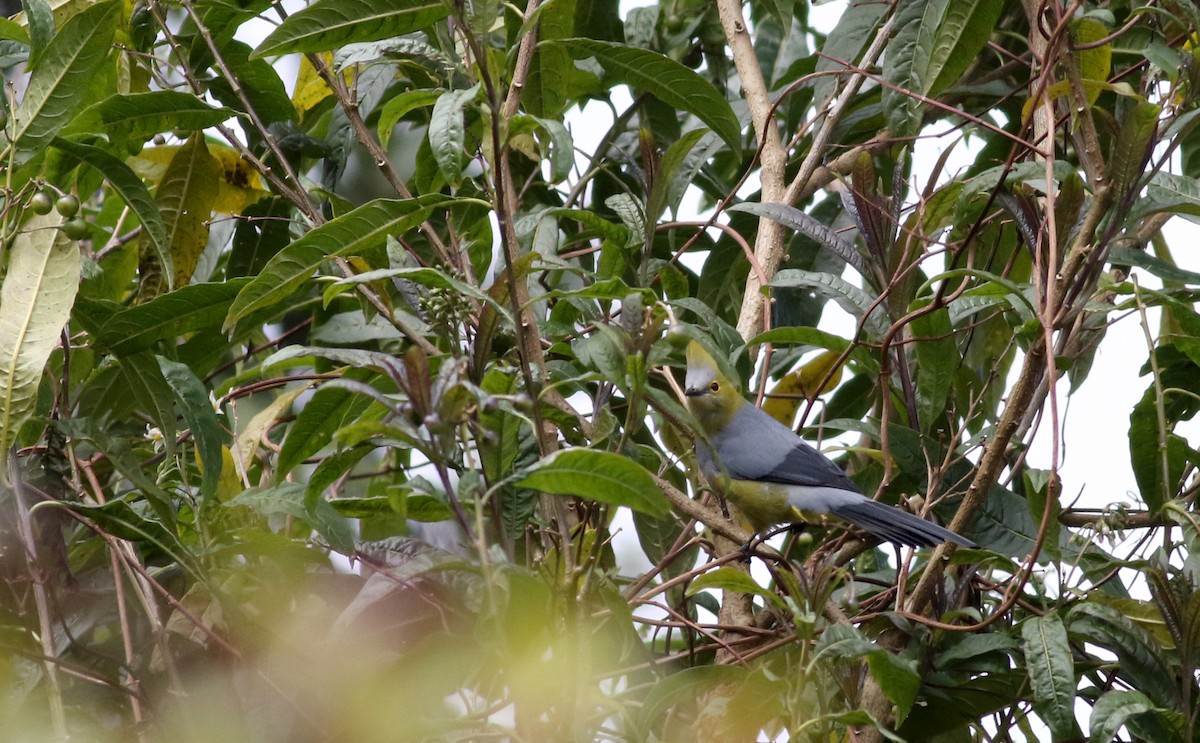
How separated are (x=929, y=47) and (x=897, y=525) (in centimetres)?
116

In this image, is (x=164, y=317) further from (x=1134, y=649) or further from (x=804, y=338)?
(x=1134, y=649)

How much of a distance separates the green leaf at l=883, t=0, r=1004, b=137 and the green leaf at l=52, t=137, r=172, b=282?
70.0 inches

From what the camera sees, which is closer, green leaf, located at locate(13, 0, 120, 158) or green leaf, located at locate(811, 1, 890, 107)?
green leaf, located at locate(13, 0, 120, 158)

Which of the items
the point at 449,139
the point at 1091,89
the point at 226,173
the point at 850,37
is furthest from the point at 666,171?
the point at 226,173

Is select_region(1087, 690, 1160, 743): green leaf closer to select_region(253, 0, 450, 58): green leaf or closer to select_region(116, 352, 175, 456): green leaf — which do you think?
select_region(253, 0, 450, 58): green leaf

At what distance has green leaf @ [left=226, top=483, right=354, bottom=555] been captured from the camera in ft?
7.38

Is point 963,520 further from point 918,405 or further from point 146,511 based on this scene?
point 146,511

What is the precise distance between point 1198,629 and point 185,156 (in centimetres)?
274

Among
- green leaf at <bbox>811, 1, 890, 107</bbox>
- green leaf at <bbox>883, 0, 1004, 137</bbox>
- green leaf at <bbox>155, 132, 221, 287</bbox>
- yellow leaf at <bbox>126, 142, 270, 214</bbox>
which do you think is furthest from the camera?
green leaf at <bbox>811, 1, 890, 107</bbox>

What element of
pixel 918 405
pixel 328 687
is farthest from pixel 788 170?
pixel 328 687

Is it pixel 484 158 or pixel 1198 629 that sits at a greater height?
pixel 484 158

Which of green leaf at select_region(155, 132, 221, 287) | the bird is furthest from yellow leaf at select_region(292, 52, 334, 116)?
the bird

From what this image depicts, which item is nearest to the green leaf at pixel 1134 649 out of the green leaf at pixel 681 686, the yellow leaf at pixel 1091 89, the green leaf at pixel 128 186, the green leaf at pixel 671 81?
the green leaf at pixel 681 686

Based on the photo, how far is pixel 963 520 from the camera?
96.8 inches
